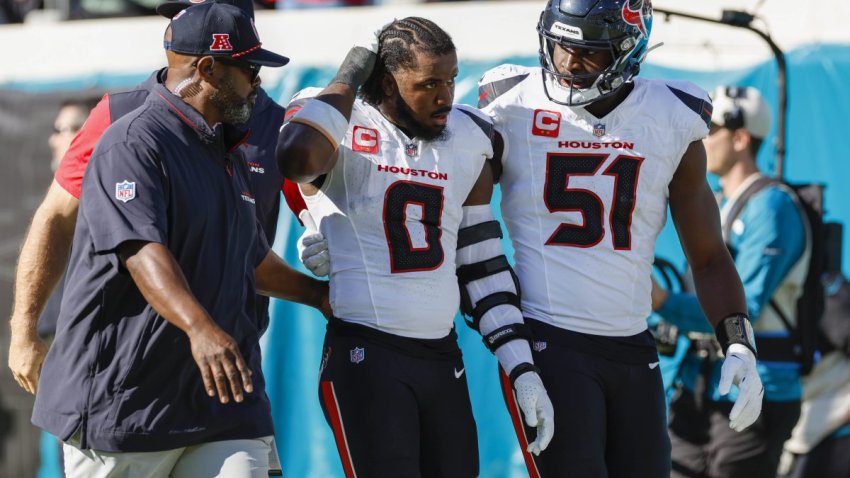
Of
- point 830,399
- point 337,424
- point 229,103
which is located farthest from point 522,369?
point 830,399

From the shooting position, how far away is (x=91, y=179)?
3016mm

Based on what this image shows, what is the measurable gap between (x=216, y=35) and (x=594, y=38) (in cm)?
104

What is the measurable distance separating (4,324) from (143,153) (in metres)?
3.92

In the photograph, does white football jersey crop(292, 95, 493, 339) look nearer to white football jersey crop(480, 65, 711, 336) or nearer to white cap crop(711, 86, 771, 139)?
white football jersey crop(480, 65, 711, 336)

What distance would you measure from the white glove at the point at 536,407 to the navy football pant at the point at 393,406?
17cm

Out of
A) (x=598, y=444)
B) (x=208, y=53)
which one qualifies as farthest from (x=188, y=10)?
(x=598, y=444)

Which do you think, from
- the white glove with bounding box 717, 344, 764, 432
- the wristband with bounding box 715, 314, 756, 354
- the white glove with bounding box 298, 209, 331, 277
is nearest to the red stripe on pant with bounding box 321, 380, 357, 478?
the white glove with bounding box 298, 209, 331, 277

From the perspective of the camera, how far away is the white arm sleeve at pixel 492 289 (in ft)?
11.5

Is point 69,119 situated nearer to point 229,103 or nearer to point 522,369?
point 229,103

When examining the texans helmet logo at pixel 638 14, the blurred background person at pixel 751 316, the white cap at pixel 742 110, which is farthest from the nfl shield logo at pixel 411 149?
the white cap at pixel 742 110

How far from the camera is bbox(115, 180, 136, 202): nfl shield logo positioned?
296 cm

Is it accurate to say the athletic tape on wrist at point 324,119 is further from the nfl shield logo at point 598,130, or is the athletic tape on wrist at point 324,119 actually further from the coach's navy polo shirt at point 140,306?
the nfl shield logo at point 598,130

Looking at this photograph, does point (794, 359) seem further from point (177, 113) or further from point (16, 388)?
point (16, 388)

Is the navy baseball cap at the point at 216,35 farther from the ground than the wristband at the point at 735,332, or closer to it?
farther from the ground
